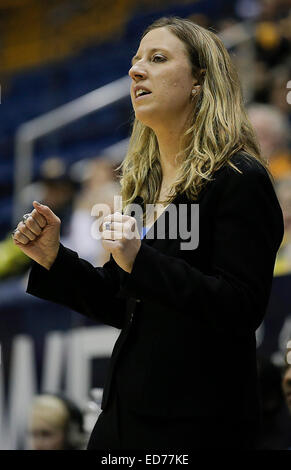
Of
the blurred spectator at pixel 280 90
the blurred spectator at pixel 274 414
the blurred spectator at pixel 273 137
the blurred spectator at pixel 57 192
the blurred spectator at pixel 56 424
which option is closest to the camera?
the blurred spectator at pixel 274 414

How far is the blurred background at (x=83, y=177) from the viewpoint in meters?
3.19

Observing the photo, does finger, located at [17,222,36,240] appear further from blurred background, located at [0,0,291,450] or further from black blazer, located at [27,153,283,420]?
blurred background, located at [0,0,291,450]

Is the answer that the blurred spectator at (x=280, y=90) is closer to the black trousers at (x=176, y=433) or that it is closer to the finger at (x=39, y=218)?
the finger at (x=39, y=218)

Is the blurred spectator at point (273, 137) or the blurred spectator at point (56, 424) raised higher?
the blurred spectator at point (273, 137)

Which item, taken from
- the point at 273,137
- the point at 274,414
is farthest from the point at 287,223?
the point at 274,414

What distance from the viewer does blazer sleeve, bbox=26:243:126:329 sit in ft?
5.37

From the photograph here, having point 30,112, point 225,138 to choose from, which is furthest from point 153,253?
point 30,112

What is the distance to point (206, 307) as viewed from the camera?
139 centimetres

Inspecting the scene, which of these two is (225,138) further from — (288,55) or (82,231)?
(288,55)

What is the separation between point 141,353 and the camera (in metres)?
1.49

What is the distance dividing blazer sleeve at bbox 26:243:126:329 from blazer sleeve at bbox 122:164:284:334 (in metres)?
0.25

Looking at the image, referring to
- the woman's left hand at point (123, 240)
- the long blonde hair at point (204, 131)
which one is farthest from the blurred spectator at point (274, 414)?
the woman's left hand at point (123, 240)

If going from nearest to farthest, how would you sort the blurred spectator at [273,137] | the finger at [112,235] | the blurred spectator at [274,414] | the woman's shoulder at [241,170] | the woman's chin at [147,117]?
the finger at [112,235]
the woman's shoulder at [241,170]
the woman's chin at [147,117]
the blurred spectator at [274,414]
the blurred spectator at [273,137]

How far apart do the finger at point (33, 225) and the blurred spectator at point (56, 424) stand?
→ 1.64m
